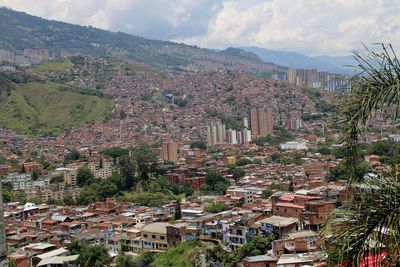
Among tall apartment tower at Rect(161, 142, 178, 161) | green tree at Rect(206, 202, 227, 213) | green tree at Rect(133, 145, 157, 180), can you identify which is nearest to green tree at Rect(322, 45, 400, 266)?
green tree at Rect(206, 202, 227, 213)

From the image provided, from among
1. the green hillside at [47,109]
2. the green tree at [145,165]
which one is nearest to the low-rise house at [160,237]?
the green tree at [145,165]

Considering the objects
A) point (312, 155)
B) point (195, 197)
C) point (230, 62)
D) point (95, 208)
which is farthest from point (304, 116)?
point (230, 62)

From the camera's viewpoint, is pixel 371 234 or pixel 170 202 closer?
pixel 371 234

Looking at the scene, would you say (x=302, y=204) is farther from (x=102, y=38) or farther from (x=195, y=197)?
(x=102, y=38)

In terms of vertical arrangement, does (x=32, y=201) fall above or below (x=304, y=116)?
below

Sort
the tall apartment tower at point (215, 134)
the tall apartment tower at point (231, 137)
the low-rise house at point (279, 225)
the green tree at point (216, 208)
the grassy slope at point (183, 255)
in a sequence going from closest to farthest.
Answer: the grassy slope at point (183, 255), the low-rise house at point (279, 225), the green tree at point (216, 208), the tall apartment tower at point (215, 134), the tall apartment tower at point (231, 137)

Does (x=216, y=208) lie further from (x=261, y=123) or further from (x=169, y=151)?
(x=261, y=123)

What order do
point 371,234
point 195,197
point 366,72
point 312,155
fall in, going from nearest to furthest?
point 371,234 → point 366,72 → point 195,197 → point 312,155

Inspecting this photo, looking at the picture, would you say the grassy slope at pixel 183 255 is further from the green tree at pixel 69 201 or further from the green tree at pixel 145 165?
the green tree at pixel 145 165
